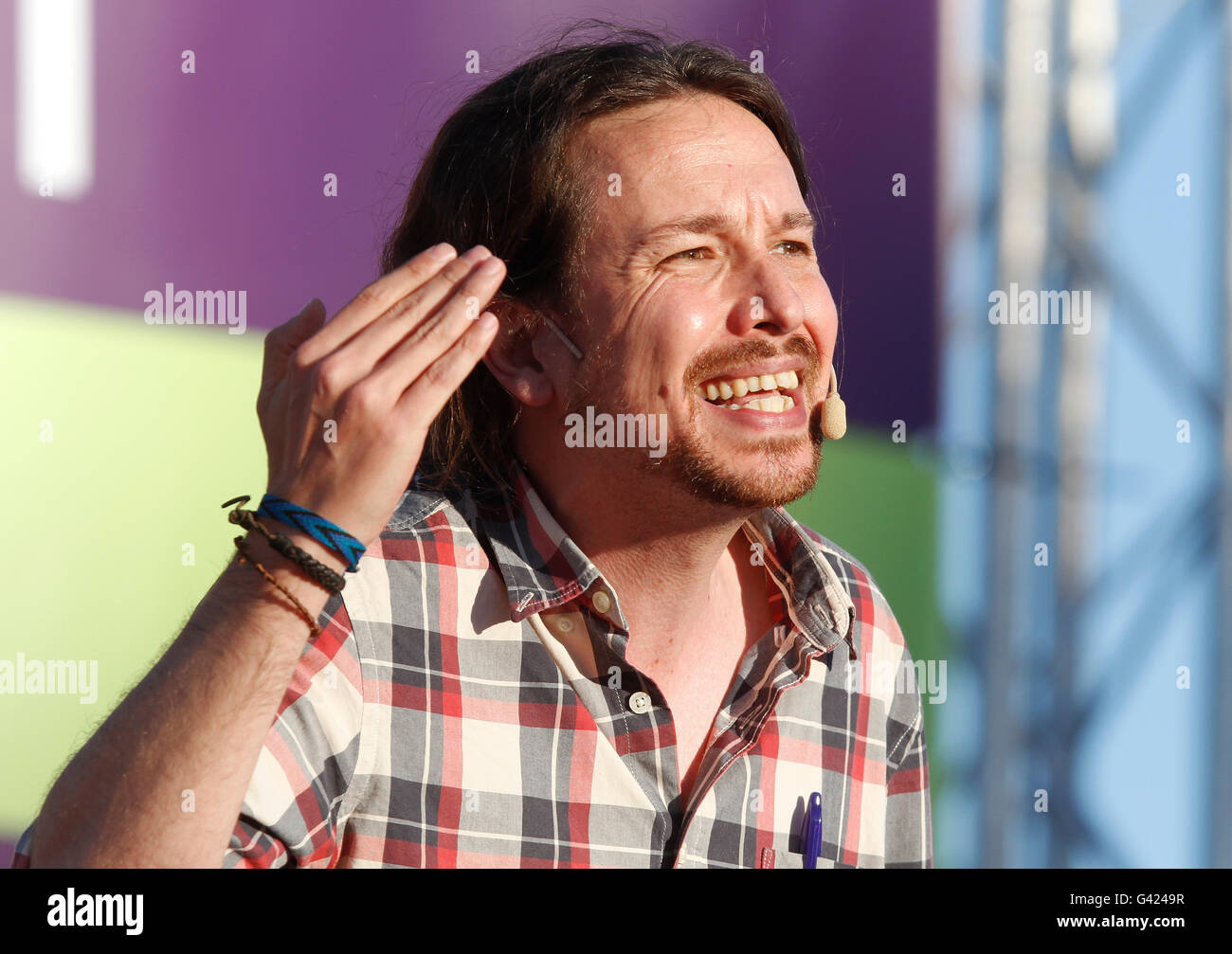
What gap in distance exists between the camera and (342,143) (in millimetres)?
3074

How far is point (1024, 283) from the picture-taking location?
3.37m

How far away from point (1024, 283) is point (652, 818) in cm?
218

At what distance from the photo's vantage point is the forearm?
1.40 meters

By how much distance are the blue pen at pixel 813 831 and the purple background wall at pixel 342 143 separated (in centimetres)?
167

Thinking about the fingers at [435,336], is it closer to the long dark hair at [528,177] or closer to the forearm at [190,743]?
the forearm at [190,743]

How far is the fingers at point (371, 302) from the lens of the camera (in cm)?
154

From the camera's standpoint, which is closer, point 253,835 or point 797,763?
point 253,835

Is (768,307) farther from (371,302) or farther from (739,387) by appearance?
(371,302)

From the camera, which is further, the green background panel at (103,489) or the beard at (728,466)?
the green background panel at (103,489)

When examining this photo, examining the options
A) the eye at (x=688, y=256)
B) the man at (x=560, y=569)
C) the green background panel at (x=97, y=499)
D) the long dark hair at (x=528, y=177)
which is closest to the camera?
the man at (x=560, y=569)

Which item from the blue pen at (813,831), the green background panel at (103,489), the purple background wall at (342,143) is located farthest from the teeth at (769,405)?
the green background panel at (103,489)
